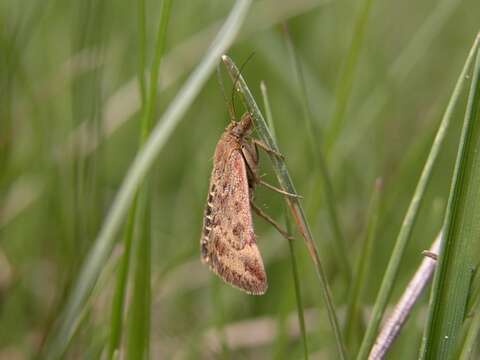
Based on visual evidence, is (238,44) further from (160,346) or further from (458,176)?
(458,176)

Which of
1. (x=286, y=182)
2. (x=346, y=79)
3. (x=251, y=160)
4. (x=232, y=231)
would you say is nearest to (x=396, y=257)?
(x=286, y=182)

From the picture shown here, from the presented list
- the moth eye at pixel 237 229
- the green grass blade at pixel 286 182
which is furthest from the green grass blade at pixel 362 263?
the moth eye at pixel 237 229

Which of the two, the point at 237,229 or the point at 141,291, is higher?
the point at 237,229

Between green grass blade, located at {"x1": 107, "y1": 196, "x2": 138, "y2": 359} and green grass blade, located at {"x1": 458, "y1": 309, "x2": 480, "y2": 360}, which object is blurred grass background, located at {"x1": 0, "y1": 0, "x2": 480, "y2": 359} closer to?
green grass blade, located at {"x1": 107, "y1": 196, "x2": 138, "y2": 359}

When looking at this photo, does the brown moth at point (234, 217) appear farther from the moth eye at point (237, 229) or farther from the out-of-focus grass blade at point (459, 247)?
the out-of-focus grass blade at point (459, 247)

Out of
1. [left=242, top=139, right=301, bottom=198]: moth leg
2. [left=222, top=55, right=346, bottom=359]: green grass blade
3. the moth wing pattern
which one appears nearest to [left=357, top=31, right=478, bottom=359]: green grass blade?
[left=222, top=55, right=346, bottom=359]: green grass blade

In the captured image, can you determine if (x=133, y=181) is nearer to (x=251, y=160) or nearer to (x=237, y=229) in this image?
(x=237, y=229)

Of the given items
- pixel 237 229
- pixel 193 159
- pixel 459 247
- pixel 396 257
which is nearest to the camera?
pixel 459 247
